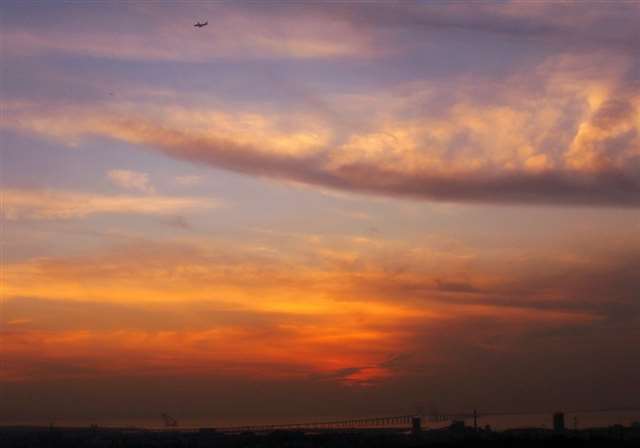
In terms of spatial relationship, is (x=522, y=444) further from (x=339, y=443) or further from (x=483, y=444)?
(x=339, y=443)

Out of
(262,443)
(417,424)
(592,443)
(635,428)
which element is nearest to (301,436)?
(262,443)

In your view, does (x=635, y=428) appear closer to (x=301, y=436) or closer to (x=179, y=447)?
(x=301, y=436)

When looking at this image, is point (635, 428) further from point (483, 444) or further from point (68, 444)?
point (68, 444)

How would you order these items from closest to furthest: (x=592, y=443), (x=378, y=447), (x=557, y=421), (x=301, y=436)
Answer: (x=592, y=443), (x=378, y=447), (x=301, y=436), (x=557, y=421)

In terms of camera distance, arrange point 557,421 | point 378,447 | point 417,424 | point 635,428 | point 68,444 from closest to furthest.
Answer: point 378,447 → point 68,444 → point 635,428 → point 557,421 → point 417,424

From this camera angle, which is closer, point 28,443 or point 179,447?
point 179,447

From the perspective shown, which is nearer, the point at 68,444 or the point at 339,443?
the point at 339,443

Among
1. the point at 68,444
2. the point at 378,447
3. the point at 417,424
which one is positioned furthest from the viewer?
the point at 417,424

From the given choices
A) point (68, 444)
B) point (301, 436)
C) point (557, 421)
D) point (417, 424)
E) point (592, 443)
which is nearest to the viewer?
point (592, 443)

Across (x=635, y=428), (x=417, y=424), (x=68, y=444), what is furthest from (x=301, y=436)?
(x=417, y=424)
